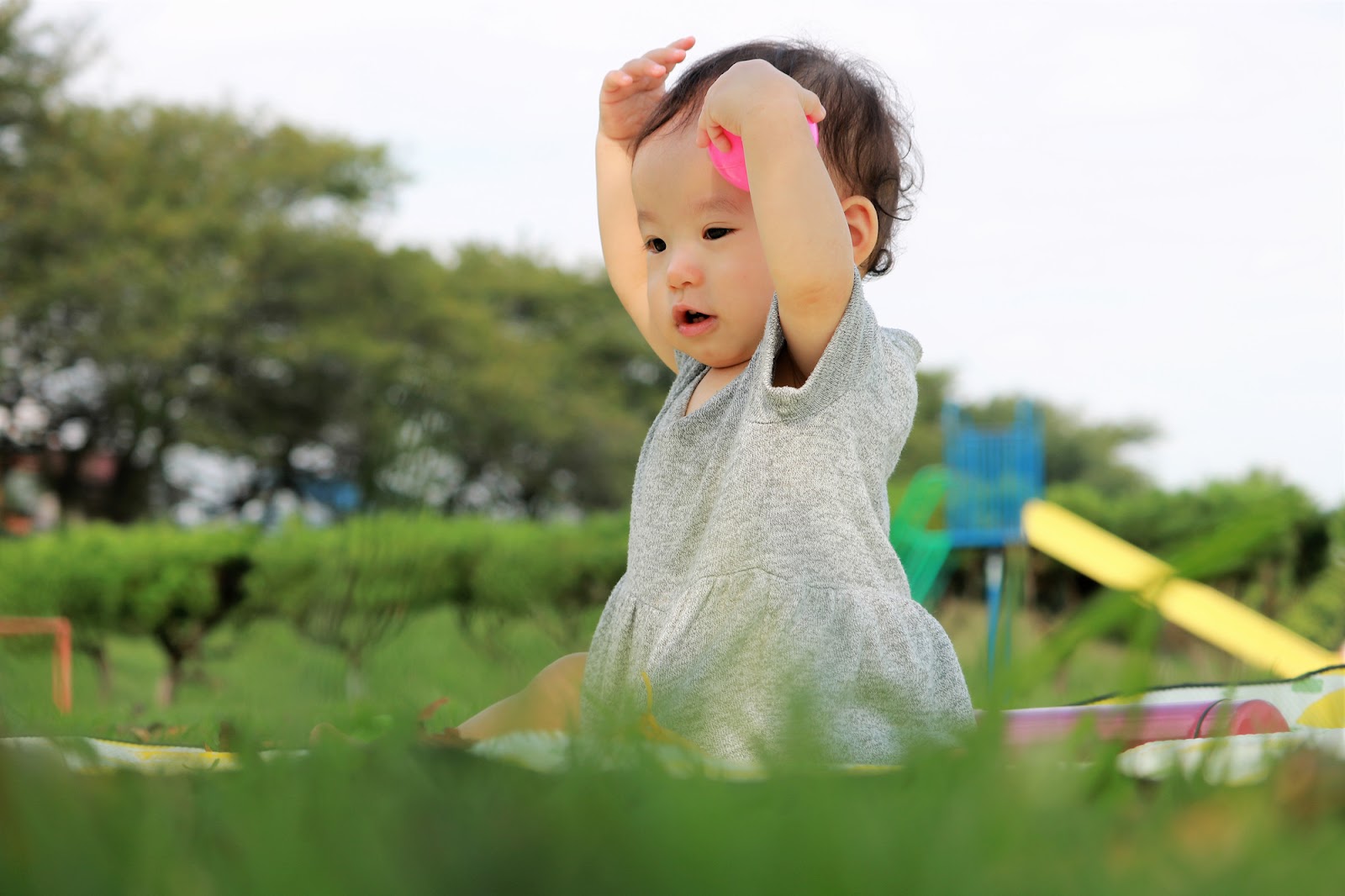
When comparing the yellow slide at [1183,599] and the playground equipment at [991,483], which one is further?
the playground equipment at [991,483]

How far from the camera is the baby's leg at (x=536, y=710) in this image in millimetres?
369

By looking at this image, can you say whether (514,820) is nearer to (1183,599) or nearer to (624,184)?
(624,184)

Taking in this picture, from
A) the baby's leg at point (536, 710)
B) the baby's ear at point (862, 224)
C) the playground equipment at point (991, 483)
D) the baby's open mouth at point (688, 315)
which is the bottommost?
the playground equipment at point (991, 483)

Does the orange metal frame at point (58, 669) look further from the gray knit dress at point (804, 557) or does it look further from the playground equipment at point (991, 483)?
the playground equipment at point (991, 483)

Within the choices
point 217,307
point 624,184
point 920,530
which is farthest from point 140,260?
point 624,184

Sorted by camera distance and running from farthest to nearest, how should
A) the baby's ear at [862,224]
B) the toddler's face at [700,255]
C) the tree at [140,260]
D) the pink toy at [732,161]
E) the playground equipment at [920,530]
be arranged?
the tree at [140,260] < the playground equipment at [920,530] < the baby's ear at [862,224] < the toddler's face at [700,255] < the pink toy at [732,161]

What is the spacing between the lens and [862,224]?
182 cm

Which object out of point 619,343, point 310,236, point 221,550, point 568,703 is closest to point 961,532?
point 221,550

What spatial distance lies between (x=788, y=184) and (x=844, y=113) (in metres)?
0.49

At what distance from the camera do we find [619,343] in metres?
25.7

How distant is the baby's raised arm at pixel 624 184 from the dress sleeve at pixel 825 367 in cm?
50

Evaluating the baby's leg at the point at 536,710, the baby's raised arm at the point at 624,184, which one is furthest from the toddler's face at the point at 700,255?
the baby's leg at the point at 536,710

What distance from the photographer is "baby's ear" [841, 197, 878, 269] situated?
180cm

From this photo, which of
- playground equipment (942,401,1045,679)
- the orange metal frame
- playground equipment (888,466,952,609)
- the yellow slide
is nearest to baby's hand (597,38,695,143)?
the yellow slide
